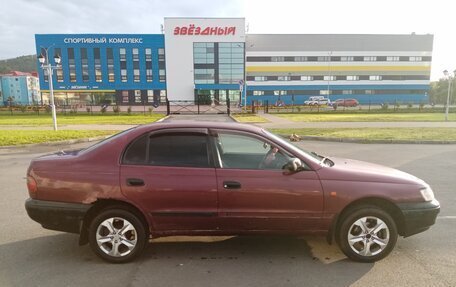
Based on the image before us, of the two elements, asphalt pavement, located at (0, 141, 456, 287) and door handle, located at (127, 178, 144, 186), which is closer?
asphalt pavement, located at (0, 141, 456, 287)

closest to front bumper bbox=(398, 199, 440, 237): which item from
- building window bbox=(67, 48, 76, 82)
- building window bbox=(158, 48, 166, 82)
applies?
building window bbox=(158, 48, 166, 82)

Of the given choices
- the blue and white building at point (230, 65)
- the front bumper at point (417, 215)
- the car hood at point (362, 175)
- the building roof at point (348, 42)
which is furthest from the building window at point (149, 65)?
the front bumper at point (417, 215)

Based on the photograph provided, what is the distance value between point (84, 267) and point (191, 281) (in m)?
1.25

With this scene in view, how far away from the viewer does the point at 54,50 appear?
60.8m

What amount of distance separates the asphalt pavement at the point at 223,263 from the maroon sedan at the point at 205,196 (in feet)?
0.80

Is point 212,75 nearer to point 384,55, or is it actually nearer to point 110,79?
point 110,79

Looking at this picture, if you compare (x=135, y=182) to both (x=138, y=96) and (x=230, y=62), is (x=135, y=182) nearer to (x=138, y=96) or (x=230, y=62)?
(x=230, y=62)

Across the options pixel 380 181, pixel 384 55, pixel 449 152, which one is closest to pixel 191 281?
pixel 380 181

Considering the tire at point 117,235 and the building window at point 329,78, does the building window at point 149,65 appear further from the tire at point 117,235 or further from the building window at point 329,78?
the tire at point 117,235

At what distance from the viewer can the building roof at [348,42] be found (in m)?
65.1

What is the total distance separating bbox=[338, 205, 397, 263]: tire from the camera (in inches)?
140

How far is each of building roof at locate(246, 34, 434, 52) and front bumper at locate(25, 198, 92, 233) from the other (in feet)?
213

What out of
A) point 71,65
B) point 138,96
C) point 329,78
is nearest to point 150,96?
point 138,96

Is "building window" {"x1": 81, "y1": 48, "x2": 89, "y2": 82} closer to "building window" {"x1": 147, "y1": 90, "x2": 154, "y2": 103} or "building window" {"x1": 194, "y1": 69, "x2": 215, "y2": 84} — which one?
"building window" {"x1": 147, "y1": 90, "x2": 154, "y2": 103}
